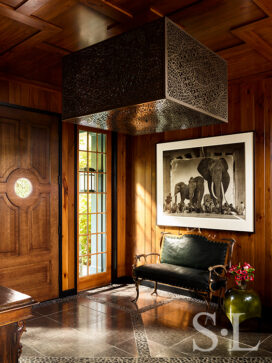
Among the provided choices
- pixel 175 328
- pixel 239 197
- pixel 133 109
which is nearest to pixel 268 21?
pixel 133 109

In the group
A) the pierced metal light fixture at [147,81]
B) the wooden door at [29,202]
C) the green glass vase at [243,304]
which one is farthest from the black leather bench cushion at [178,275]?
the pierced metal light fixture at [147,81]

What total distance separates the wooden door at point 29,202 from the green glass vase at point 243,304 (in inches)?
88.9

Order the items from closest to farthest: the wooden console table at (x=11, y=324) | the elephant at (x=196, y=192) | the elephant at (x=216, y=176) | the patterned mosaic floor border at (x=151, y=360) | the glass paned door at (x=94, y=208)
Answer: the wooden console table at (x=11, y=324) < the patterned mosaic floor border at (x=151, y=360) < the elephant at (x=216, y=176) < the elephant at (x=196, y=192) < the glass paned door at (x=94, y=208)

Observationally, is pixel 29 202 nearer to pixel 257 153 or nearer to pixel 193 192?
pixel 193 192

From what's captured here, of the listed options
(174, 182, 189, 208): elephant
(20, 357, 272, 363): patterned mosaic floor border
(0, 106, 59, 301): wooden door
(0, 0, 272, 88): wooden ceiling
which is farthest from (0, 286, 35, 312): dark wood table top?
(174, 182, 189, 208): elephant

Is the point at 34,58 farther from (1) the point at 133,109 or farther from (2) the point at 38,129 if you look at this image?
(1) the point at 133,109

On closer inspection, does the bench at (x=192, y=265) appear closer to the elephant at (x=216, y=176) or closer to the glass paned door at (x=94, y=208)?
the elephant at (x=216, y=176)

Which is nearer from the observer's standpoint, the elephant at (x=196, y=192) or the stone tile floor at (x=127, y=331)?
the stone tile floor at (x=127, y=331)

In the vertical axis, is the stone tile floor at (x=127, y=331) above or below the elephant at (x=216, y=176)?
below

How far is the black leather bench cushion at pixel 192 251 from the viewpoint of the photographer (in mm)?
4031

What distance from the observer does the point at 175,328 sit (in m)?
3.44

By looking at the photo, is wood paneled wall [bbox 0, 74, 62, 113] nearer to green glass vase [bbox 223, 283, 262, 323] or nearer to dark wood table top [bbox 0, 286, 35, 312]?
dark wood table top [bbox 0, 286, 35, 312]

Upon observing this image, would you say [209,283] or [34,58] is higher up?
[34,58]

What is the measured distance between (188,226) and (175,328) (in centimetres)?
144
